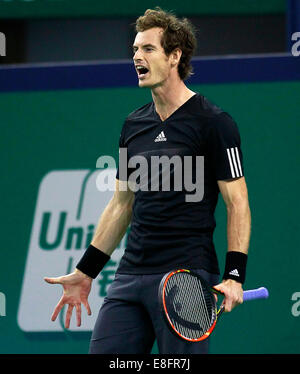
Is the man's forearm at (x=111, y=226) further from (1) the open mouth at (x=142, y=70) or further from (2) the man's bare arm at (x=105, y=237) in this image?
(1) the open mouth at (x=142, y=70)

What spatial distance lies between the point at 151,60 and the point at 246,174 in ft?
4.62

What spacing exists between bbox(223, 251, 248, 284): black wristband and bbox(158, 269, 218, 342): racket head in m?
0.12

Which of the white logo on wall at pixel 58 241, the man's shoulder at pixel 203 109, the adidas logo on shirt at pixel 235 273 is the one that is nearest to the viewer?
the adidas logo on shirt at pixel 235 273

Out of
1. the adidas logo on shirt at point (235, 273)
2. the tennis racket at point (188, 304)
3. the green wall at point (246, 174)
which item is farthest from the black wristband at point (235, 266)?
the green wall at point (246, 174)

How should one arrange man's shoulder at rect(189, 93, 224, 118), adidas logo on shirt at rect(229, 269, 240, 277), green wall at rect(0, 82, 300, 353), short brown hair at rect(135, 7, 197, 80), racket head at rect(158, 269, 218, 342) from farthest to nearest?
1. green wall at rect(0, 82, 300, 353)
2. short brown hair at rect(135, 7, 197, 80)
3. man's shoulder at rect(189, 93, 224, 118)
4. adidas logo on shirt at rect(229, 269, 240, 277)
5. racket head at rect(158, 269, 218, 342)

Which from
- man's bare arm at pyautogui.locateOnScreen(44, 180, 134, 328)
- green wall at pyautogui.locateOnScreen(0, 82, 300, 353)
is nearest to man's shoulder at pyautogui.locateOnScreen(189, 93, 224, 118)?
man's bare arm at pyautogui.locateOnScreen(44, 180, 134, 328)

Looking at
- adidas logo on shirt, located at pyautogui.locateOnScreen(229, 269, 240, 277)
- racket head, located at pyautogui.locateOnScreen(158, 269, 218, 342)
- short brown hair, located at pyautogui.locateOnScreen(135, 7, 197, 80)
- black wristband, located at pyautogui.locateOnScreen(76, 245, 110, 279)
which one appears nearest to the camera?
racket head, located at pyautogui.locateOnScreen(158, 269, 218, 342)

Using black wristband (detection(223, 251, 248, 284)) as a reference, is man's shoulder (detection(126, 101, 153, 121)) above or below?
above

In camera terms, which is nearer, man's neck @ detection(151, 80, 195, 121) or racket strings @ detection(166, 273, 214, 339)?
racket strings @ detection(166, 273, 214, 339)

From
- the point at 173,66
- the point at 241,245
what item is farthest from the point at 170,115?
the point at 241,245

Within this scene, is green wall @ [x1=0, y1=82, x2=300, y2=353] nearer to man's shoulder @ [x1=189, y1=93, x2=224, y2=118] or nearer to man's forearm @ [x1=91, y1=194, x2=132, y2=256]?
man's forearm @ [x1=91, y1=194, x2=132, y2=256]

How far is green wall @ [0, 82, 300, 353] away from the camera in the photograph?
16.4 ft

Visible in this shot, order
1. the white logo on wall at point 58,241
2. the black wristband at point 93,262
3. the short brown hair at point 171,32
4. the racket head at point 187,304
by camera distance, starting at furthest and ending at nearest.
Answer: the white logo on wall at point 58,241 < the black wristband at point 93,262 < the short brown hair at point 171,32 < the racket head at point 187,304

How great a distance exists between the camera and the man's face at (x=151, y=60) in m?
3.84
